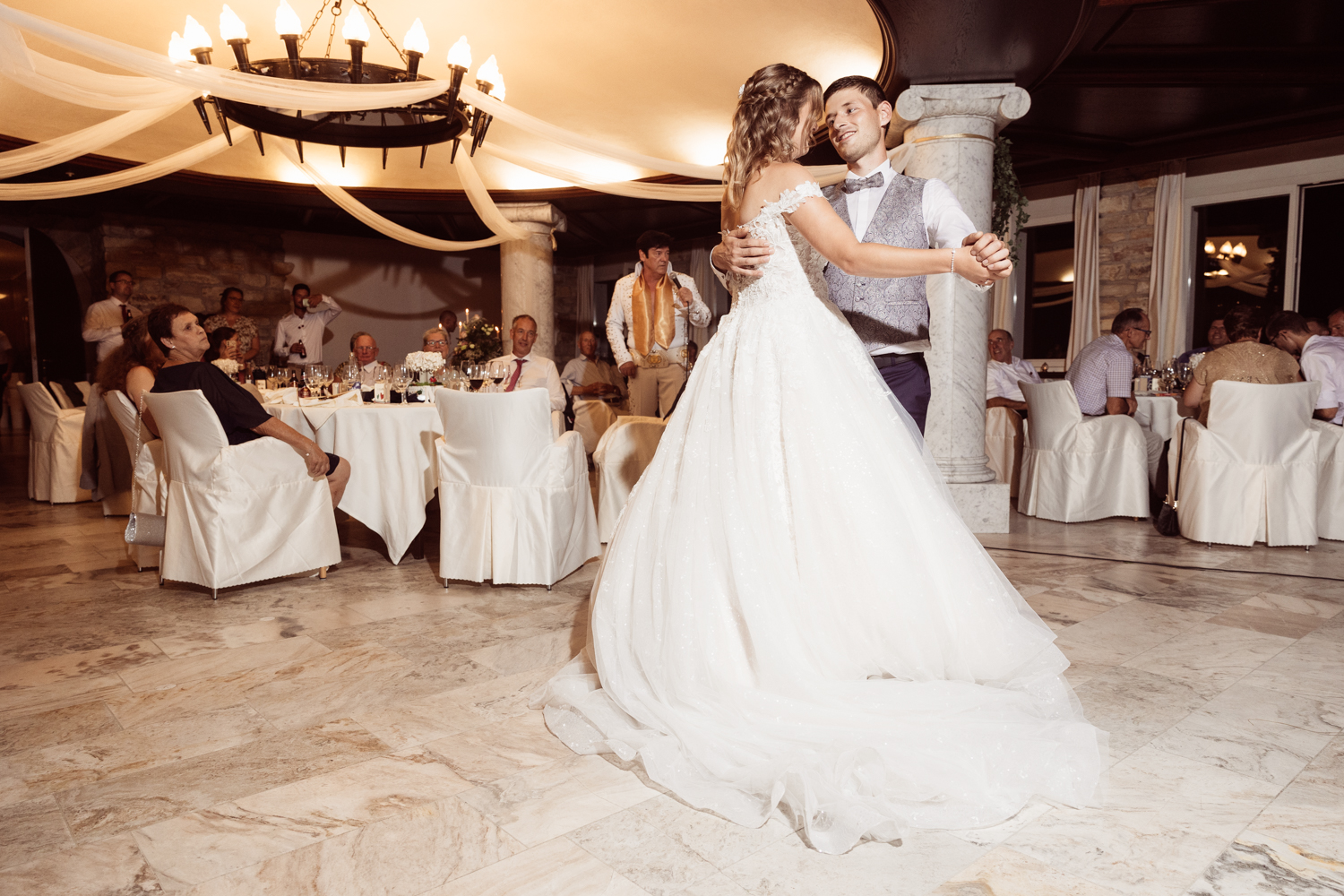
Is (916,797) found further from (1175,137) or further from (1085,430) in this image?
(1175,137)

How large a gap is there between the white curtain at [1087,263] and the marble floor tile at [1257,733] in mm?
6596

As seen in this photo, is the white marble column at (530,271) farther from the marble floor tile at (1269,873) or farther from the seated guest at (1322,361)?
the marble floor tile at (1269,873)

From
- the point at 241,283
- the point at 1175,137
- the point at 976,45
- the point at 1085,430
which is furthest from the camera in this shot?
the point at 241,283

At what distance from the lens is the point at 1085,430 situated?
200 inches

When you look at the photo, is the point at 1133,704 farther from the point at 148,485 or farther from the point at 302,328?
the point at 302,328

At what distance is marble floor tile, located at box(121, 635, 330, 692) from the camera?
2492 mm

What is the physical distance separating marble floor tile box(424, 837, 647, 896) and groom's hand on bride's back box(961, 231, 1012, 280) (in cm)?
142

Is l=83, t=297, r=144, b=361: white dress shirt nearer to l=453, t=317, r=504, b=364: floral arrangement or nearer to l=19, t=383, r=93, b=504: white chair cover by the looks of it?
l=19, t=383, r=93, b=504: white chair cover

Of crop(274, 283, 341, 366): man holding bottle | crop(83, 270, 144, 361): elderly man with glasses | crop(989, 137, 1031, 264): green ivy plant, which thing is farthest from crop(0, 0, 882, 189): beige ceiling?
crop(274, 283, 341, 366): man holding bottle

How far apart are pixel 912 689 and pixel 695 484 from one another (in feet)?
2.27

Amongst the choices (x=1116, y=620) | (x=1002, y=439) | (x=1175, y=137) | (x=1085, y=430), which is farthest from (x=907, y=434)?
(x=1175, y=137)

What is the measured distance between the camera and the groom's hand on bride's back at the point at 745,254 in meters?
2.05

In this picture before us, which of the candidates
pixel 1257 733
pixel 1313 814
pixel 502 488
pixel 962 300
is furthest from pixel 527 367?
pixel 1313 814

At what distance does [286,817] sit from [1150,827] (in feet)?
5.56
